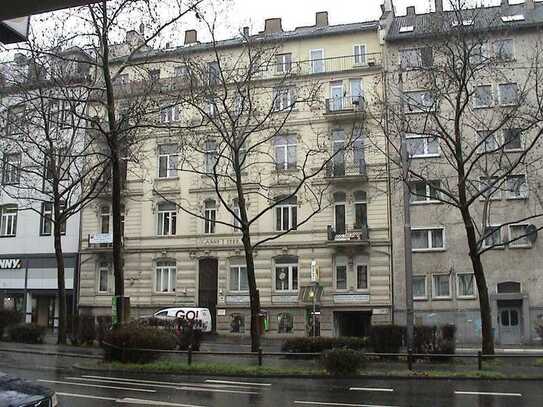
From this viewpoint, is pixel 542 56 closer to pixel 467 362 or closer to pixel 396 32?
pixel 396 32

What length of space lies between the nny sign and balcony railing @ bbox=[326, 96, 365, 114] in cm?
2564

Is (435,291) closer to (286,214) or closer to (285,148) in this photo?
(286,214)

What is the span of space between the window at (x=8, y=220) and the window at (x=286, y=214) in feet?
69.6

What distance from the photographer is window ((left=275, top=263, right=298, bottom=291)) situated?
39.1 metres

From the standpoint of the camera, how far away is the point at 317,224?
128 feet

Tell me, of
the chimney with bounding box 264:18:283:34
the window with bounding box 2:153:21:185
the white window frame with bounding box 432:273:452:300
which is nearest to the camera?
the window with bounding box 2:153:21:185

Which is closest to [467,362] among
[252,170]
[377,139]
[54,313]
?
[377,139]

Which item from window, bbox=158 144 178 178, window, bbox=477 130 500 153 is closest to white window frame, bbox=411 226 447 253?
window, bbox=477 130 500 153

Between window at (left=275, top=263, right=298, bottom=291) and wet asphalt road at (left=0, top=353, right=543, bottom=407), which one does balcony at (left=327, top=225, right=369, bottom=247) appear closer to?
window at (left=275, top=263, right=298, bottom=291)

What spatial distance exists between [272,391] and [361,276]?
24247mm

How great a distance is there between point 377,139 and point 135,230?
57.4 feet

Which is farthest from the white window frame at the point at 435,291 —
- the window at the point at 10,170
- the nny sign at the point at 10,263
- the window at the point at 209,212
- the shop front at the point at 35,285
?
the nny sign at the point at 10,263

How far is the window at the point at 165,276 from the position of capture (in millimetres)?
41750

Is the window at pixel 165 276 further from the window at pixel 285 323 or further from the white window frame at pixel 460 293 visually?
the white window frame at pixel 460 293
